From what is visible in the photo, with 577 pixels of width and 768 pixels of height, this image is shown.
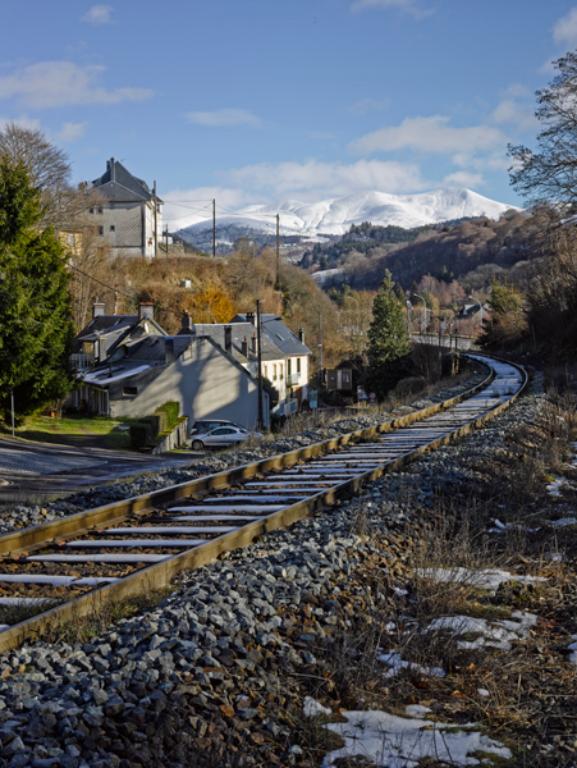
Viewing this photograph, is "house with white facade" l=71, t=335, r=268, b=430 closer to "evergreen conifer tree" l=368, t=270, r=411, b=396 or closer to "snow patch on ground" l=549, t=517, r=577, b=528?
"evergreen conifer tree" l=368, t=270, r=411, b=396

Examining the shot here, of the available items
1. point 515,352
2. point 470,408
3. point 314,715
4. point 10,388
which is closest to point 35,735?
point 314,715

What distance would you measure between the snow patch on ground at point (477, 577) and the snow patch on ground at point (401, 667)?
5.17ft

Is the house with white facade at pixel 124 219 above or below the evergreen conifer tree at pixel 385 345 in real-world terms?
above

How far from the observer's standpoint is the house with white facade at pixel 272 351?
61750 mm

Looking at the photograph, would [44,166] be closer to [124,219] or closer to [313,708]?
[124,219]

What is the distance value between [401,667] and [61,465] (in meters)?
23.9

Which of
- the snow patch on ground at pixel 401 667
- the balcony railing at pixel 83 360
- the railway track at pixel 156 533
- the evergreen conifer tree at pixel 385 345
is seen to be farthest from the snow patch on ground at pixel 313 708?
the evergreen conifer tree at pixel 385 345

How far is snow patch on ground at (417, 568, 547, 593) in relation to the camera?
779 centimetres

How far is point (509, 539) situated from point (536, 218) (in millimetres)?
32693

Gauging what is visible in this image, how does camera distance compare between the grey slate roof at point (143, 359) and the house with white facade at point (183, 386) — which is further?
the grey slate roof at point (143, 359)

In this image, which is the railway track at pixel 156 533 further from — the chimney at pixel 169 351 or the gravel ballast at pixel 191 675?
the chimney at pixel 169 351

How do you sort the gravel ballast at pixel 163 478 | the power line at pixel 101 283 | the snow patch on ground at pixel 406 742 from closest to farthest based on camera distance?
the snow patch on ground at pixel 406 742 → the gravel ballast at pixel 163 478 → the power line at pixel 101 283

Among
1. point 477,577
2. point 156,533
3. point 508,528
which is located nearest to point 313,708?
point 477,577

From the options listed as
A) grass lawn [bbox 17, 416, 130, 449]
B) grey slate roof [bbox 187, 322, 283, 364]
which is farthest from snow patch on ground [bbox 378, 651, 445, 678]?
grey slate roof [bbox 187, 322, 283, 364]
